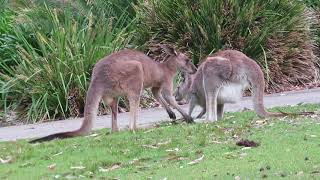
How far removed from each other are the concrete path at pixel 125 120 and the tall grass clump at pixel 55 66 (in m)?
0.70

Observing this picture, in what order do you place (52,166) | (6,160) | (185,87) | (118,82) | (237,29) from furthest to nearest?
(237,29) → (185,87) → (118,82) → (6,160) → (52,166)

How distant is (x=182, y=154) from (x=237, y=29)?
9136 mm

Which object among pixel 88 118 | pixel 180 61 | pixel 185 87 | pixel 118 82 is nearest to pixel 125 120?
pixel 185 87

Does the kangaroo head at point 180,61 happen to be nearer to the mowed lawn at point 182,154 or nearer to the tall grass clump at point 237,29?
the mowed lawn at point 182,154

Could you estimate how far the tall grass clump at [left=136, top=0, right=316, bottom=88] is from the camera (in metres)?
18.0

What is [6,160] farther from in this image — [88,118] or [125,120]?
[125,120]

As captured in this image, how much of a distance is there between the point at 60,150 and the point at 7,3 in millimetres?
10747

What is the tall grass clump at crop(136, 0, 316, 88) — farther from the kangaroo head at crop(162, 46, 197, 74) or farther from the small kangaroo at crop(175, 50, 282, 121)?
the small kangaroo at crop(175, 50, 282, 121)

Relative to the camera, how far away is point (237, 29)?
Answer: 1814 cm

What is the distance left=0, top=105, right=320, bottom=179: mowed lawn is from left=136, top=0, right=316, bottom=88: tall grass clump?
21.4 ft

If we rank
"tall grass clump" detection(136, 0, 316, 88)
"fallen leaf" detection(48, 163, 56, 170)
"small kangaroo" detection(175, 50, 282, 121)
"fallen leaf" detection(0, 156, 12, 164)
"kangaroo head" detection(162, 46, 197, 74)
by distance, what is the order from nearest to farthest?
1. "fallen leaf" detection(48, 163, 56, 170)
2. "fallen leaf" detection(0, 156, 12, 164)
3. "small kangaroo" detection(175, 50, 282, 121)
4. "kangaroo head" detection(162, 46, 197, 74)
5. "tall grass clump" detection(136, 0, 316, 88)

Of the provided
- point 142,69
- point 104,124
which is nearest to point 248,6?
point 104,124

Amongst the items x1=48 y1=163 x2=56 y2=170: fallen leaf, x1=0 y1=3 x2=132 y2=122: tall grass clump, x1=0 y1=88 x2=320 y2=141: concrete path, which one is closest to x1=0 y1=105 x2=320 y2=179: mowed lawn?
x1=48 y1=163 x2=56 y2=170: fallen leaf

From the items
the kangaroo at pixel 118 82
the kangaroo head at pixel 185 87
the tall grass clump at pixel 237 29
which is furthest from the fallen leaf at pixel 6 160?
the tall grass clump at pixel 237 29
